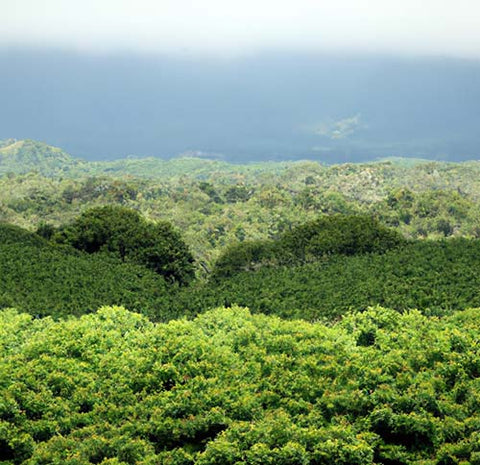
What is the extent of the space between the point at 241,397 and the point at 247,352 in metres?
3.24

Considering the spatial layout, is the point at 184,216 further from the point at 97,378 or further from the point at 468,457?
the point at 468,457

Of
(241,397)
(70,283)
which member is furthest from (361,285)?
(241,397)

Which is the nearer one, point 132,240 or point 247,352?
point 247,352

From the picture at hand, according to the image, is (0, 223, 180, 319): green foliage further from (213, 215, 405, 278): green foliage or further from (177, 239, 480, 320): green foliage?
(213, 215, 405, 278): green foliage

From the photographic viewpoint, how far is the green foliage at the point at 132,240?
44.4 meters

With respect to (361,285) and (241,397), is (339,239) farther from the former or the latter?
(241,397)

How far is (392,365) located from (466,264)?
1588 centimetres

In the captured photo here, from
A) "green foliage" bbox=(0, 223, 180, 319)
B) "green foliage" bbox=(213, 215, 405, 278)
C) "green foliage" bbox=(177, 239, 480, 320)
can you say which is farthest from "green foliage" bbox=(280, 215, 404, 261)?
"green foliage" bbox=(0, 223, 180, 319)

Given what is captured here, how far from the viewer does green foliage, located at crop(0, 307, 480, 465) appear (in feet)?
50.5

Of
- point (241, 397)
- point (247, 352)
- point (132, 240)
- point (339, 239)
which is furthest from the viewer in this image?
point (132, 240)

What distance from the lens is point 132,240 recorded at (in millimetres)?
44812

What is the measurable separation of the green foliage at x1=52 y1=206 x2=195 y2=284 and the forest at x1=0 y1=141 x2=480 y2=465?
0.45 feet

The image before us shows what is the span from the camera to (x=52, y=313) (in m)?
29.1

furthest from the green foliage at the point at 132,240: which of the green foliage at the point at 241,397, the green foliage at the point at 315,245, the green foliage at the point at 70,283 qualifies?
the green foliage at the point at 241,397
